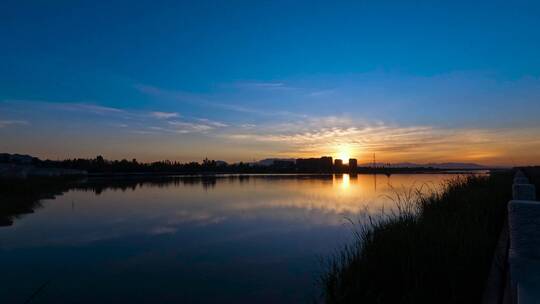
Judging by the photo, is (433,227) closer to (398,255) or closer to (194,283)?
(398,255)

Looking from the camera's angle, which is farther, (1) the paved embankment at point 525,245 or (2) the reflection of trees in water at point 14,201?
(2) the reflection of trees in water at point 14,201

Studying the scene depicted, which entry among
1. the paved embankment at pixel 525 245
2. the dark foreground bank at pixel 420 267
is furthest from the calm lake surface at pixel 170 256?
the paved embankment at pixel 525 245

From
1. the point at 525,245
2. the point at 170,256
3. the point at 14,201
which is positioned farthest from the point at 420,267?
the point at 14,201

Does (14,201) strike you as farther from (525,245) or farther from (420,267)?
(525,245)

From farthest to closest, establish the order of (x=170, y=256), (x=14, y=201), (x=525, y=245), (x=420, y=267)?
(x=14, y=201) < (x=170, y=256) < (x=420, y=267) < (x=525, y=245)

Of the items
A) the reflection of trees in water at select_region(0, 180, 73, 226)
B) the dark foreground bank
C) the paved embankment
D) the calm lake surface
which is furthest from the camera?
the reflection of trees in water at select_region(0, 180, 73, 226)

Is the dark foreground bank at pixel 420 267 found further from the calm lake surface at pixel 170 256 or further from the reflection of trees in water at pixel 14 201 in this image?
the reflection of trees in water at pixel 14 201

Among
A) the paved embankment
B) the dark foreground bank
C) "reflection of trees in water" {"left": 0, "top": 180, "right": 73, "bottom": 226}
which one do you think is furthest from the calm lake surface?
the paved embankment

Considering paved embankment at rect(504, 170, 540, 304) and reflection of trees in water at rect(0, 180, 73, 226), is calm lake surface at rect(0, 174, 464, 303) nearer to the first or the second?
reflection of trees in water at rect(0, 180, 73, 226)

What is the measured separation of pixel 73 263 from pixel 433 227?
6.96 meters

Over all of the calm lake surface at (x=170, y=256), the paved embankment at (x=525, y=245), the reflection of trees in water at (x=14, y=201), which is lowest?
the calm lake surface at (x=170, y=256)

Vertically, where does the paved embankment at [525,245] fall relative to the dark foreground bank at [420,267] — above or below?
above

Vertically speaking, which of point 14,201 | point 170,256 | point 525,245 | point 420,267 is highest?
point 525,245

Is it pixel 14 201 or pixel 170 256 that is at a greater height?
pixel 14 201
